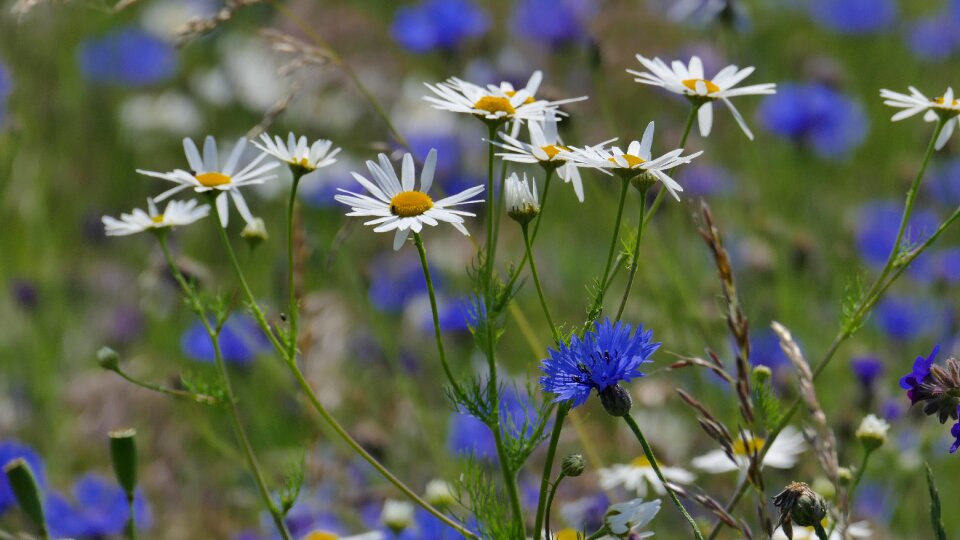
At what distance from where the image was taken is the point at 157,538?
2385 millimetres

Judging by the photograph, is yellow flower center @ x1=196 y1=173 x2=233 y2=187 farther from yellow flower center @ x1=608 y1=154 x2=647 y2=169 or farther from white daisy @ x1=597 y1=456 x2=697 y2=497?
white daisy @ x1=597 y1=456 x2=697 y2=497

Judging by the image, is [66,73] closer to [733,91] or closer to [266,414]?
[266,414]

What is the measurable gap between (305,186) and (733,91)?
8.01 ft

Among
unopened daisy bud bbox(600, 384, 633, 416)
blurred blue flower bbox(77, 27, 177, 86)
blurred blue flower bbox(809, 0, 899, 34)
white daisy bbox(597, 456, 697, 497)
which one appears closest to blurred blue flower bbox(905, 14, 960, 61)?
blurred blue flower bbox(809, 0, 899, 34)

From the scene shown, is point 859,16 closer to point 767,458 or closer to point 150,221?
point 767,458

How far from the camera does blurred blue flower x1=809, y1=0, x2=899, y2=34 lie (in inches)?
171

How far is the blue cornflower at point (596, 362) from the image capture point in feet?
3.34

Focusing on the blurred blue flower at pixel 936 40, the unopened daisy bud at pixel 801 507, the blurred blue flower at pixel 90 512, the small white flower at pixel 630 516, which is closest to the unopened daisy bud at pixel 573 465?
the small white flower at pixel 630 516

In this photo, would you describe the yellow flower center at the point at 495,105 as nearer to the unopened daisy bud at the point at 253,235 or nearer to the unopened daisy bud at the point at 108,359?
the unopened daisy bud at the point at 253,235

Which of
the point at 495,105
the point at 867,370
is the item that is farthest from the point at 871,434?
the point at 867,370

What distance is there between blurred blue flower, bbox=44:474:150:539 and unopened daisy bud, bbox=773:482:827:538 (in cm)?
112

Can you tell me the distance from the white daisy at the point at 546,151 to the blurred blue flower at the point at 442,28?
6.52ft

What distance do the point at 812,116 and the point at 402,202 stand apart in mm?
2239

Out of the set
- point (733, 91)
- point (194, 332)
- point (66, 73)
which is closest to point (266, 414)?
point (194, 332)
